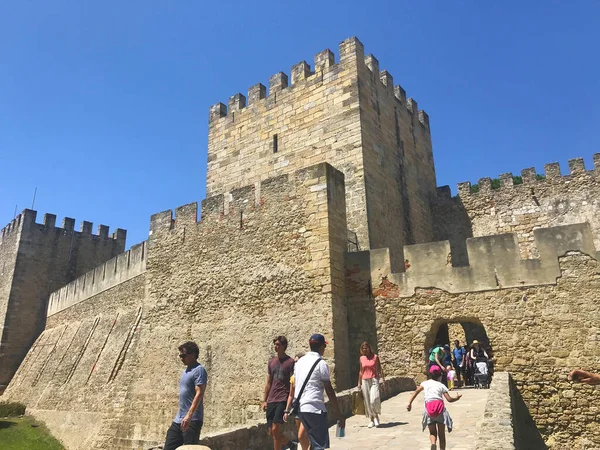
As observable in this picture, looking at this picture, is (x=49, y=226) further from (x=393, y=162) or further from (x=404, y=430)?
(x=404, y=430)

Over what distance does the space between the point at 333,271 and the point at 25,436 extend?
1466 centimetres

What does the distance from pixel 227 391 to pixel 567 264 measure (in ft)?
→ 26.2

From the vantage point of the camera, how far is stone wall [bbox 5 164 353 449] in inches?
429

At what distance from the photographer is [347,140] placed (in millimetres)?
14086

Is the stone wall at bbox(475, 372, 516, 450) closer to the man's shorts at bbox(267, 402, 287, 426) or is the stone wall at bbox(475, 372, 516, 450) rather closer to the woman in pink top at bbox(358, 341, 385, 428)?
the woman in pink top at bbox(358, 341, 385, 428)

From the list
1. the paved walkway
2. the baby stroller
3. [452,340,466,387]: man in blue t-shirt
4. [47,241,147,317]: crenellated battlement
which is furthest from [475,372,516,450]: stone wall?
[47,241,147,317]: crenellated battlement

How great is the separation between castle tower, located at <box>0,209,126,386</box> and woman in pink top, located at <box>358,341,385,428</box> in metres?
27.9

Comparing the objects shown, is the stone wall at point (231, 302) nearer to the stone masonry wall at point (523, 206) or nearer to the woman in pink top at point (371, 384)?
the woman in pink top at point (371, 384)

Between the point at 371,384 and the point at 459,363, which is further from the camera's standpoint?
the point at 459,363

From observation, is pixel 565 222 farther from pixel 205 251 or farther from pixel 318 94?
pixel 205 251

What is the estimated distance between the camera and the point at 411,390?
10227 millimetres

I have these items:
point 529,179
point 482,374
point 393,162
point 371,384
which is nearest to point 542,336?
point 482,374

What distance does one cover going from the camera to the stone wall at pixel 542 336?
905 centimetres

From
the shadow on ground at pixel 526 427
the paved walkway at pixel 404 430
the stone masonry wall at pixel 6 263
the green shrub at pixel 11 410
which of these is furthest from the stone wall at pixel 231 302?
the stone masonry wall at pixel 6 263
